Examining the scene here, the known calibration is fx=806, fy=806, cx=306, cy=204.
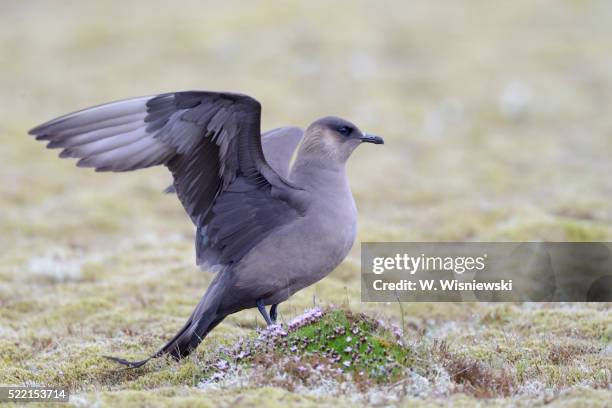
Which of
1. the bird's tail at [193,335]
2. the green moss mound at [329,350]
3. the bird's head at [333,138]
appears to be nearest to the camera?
the green moss mound at [329,350]

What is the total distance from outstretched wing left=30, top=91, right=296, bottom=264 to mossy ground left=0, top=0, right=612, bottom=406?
1.26 m

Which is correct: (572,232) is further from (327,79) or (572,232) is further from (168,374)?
(327,79)

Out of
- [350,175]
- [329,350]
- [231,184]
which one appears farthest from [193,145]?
[350,175]

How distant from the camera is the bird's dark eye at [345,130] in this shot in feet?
23.9

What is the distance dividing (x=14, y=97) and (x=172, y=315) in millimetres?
15035

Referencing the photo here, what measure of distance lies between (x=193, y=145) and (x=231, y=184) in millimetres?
505

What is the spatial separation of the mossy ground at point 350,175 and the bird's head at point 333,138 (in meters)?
1.60

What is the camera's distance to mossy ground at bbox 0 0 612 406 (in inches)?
255

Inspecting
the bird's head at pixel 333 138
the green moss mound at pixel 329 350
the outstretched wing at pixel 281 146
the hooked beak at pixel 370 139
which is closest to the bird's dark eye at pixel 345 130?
the bird's head at pixel 333 138

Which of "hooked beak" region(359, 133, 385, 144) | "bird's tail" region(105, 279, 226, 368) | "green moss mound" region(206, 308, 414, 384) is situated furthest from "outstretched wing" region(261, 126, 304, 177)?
"green moss mound" region(206, 308, 414, 384)

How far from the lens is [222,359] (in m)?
6.20

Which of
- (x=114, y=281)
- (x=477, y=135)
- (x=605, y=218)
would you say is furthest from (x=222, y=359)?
(x=477, y=135)

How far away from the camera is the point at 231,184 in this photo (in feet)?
22.3

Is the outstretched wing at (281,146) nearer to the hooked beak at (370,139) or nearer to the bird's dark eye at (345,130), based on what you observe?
the bird's dark eye at (345,130)
